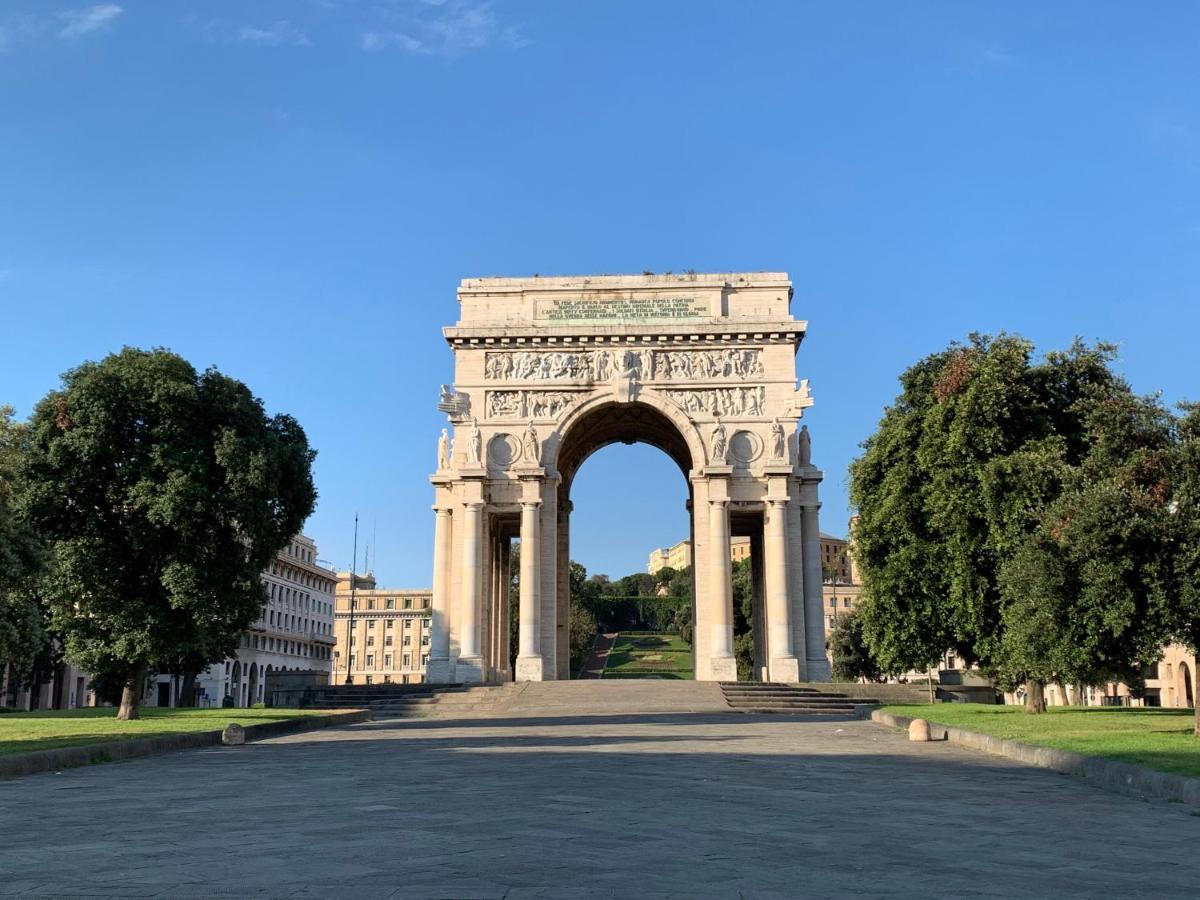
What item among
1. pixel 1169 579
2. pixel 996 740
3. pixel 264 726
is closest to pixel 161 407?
pixel 264 726

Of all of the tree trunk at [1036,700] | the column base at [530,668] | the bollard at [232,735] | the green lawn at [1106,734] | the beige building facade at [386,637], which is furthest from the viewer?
the beige building facade at [386,637]

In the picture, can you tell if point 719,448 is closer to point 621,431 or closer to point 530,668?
point 621,431

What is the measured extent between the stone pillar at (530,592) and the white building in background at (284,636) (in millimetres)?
37062

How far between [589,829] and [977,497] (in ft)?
81.9

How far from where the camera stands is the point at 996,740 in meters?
20.4

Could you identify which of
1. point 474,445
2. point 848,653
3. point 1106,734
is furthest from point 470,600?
point 848,653

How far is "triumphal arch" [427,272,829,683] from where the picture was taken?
158 ft

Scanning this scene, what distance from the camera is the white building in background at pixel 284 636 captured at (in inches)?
3605

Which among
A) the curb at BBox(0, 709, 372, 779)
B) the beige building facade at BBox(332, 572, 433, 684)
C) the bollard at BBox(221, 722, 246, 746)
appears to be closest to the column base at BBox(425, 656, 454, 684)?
the curb at BBox(0, 709, 372, 779)

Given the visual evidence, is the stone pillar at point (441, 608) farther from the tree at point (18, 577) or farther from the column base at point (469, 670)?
the tree at point (18, 577)

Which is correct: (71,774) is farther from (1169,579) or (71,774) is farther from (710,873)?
(1169,579)

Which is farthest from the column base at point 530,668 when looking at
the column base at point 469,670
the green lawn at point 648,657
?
the green lawn at point 648,657

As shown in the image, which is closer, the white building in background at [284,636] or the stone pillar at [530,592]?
the stone pillar at [530,592]

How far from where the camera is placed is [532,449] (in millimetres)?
49406
